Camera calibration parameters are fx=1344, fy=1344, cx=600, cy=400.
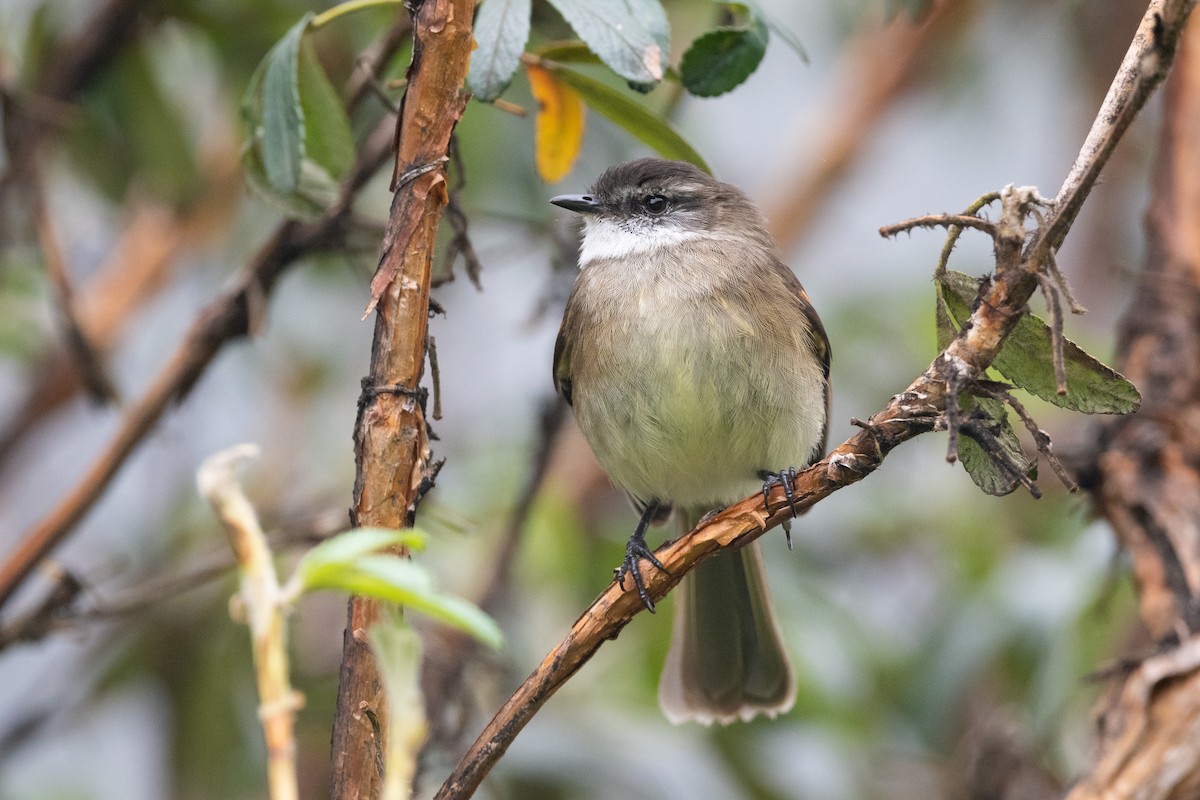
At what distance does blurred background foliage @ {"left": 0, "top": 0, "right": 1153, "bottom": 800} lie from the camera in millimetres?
3979

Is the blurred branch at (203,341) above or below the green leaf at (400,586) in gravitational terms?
below

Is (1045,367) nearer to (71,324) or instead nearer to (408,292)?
(408,292)

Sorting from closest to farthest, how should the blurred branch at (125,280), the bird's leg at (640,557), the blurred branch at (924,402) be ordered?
the blurred branch at (924,402) < the bird's leg at (640,557) < the blurred branch at (125,280)

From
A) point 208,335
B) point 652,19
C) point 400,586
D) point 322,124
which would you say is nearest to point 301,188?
point 322,124

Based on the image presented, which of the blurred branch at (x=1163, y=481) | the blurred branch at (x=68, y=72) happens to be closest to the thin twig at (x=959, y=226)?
the blurred branch at (x=1163, y=481)

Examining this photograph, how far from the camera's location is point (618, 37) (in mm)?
2340

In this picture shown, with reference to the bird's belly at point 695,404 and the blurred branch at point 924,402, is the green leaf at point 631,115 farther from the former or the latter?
the blurred branch at point 924,402

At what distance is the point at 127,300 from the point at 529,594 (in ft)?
5.59

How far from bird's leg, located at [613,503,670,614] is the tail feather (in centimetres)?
23

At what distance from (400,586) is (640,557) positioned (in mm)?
2186

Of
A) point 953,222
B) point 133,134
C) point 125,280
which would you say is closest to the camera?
point 953,222

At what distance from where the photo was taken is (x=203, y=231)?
4832mm

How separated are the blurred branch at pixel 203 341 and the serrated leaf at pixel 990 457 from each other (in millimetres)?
1651

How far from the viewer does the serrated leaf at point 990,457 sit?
1.91 meters
